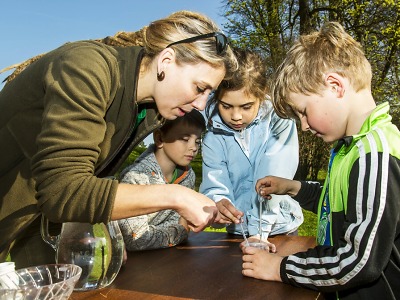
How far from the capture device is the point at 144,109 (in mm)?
1910

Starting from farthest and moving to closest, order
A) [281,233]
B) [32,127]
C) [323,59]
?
[281,233], [323,59], [32,127]

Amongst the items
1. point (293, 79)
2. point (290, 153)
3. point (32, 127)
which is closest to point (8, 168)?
point (32, 127)

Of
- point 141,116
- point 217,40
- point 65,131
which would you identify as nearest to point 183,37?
point 217,40

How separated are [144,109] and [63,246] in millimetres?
745

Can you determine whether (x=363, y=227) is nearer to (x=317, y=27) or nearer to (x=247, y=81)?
(x=247, y=81)

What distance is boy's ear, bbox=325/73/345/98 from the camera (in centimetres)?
163

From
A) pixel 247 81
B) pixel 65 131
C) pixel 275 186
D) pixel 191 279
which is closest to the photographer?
pixel 65 131

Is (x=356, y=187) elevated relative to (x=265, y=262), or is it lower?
elevated

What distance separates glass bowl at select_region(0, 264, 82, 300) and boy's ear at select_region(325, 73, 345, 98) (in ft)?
3.51

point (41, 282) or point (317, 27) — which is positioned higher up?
point (317, 27)

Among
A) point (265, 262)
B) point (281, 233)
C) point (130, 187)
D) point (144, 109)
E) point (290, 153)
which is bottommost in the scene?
point (281, 233)

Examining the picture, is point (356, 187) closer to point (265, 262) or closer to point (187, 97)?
point (265, 262)

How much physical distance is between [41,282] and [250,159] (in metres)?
1.39

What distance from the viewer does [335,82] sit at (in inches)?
64.6
